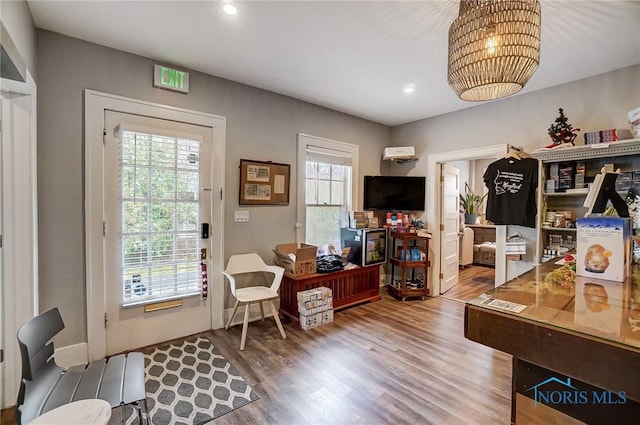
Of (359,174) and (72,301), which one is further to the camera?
(359,174)

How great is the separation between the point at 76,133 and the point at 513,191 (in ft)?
14.2

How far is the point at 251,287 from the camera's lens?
3252 mm

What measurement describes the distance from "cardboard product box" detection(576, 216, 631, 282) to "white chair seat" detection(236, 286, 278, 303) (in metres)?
2.38

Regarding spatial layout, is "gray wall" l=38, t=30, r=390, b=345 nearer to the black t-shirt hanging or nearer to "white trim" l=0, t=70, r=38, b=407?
"white trim" l=0, t=70, r=38, b=407

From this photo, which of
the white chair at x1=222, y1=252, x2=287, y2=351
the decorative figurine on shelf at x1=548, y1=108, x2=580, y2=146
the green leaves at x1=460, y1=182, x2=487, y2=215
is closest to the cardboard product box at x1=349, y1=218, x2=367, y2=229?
the white chair at x1=222, y1=252, x2=287, y2=351

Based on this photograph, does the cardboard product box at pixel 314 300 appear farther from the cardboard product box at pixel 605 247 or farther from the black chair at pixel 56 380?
the cardboard product box at pixel 605 247

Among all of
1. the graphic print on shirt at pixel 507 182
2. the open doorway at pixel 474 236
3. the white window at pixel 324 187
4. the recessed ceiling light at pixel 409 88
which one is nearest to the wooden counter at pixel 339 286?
the white window at pixel 324 187

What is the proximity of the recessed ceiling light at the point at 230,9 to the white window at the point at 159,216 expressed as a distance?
4.22 feet

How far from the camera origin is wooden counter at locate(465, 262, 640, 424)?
729 mm

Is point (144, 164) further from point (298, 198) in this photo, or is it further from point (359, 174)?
point (359, 174)

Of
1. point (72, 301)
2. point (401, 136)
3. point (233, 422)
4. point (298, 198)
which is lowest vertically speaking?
point (233, 422)

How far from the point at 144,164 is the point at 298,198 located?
1734 millimetres

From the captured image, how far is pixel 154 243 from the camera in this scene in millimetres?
2729

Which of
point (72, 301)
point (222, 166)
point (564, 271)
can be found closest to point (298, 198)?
point (222, 166)
